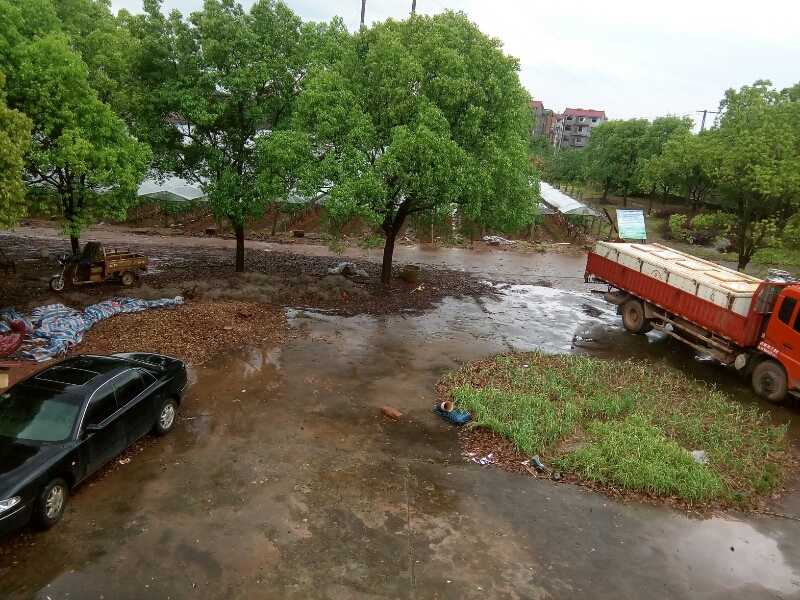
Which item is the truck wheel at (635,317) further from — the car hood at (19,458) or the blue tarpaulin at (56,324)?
the car hood at (19,458)

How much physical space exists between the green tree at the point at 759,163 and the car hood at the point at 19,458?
20.0 m

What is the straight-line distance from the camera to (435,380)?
39.5 ft

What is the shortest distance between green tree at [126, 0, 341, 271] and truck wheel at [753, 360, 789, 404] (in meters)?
14.9

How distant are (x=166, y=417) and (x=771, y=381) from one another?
1317 cm

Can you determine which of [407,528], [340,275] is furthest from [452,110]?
[407,528]

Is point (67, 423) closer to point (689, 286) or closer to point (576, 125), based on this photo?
point (689, 286)

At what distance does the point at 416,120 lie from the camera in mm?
15305

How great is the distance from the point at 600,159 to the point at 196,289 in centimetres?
4235

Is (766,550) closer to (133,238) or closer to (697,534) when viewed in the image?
(697,534)

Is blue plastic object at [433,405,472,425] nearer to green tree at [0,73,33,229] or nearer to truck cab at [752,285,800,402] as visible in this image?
truck cab at [752,285,800,402]

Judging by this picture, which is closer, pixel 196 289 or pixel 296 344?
pixel 296 344

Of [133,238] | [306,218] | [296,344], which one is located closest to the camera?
[296,344]

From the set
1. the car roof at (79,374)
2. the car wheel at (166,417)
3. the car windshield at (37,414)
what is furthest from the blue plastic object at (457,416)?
the car windshield at (37,414)

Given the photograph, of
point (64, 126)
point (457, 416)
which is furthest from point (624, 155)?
point (64, 126)
